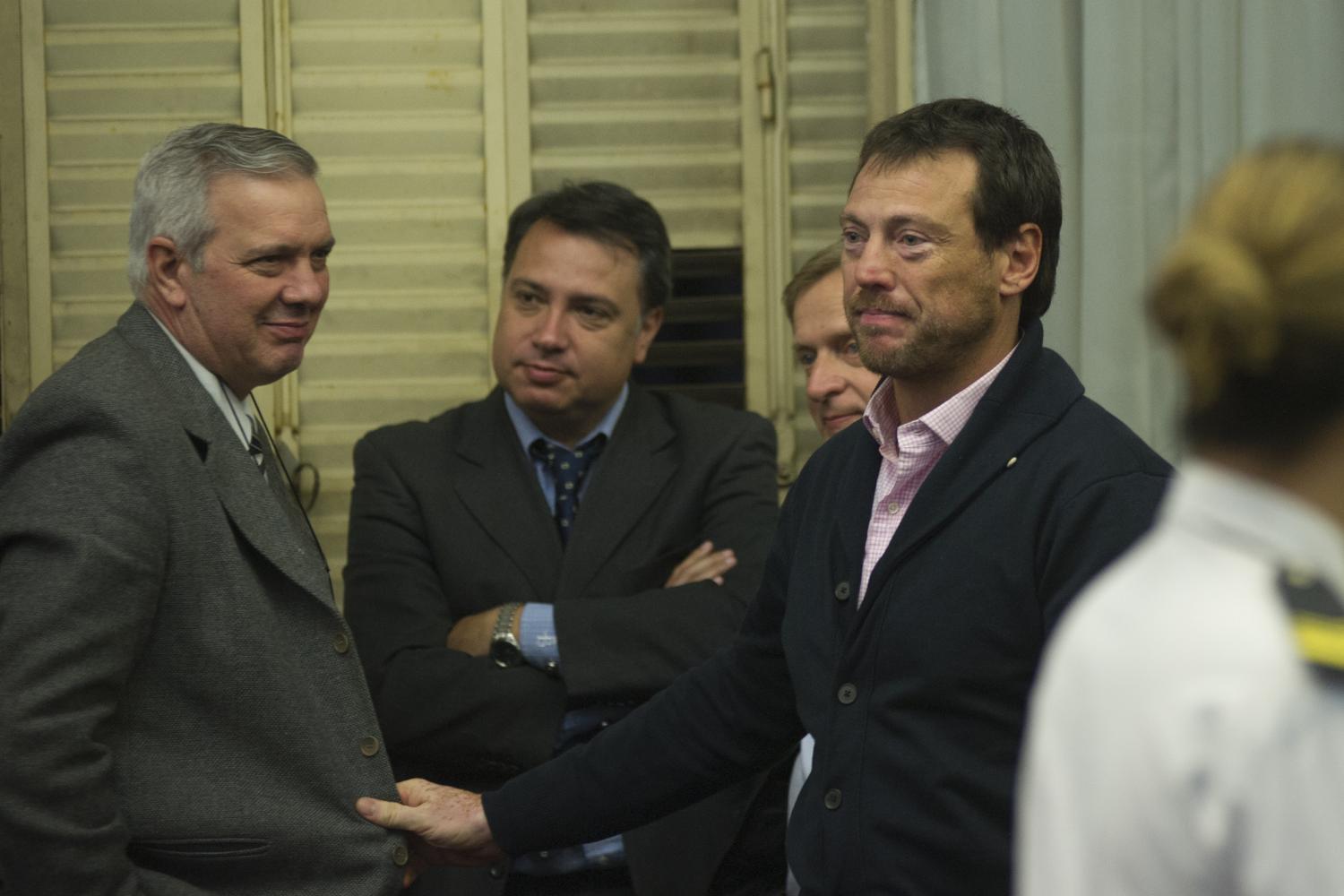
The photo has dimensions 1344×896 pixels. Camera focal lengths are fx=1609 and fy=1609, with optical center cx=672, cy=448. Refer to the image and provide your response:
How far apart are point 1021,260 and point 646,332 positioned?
1.30 metres

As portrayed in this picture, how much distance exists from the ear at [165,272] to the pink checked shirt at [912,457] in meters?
1.04

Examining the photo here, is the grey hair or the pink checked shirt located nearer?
the pink checked shirt

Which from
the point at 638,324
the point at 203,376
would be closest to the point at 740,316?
the point at 638,324

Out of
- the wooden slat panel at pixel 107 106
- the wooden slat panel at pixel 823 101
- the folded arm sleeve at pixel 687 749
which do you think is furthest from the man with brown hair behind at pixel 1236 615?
the wooden slat panel at pixel 107 106

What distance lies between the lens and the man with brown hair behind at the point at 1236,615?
90cm

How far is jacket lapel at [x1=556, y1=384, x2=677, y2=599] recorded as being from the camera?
9.98 feet

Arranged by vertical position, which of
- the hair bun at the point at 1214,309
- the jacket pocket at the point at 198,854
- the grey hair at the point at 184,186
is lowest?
the jacket pocket at the point at 198,854

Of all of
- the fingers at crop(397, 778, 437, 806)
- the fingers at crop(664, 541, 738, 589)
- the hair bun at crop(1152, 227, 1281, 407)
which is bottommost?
the fingers at crop(397, 778, 437, 806)

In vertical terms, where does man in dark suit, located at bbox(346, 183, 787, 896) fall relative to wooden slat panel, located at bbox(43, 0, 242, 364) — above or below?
below

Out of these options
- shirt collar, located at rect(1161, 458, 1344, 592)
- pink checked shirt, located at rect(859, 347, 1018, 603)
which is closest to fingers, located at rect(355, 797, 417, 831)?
pink checked shirt, located at rect(859, 347, 1018, 603)

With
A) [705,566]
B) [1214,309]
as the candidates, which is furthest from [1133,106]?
[1214,309]

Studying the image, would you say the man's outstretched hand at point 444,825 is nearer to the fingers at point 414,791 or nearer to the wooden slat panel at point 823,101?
the fingers at point 414,791

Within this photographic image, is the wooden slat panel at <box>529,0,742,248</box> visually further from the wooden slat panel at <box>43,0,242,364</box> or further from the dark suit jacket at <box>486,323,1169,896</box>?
the dark suit jacket at <box>486,323,1169,896</box>

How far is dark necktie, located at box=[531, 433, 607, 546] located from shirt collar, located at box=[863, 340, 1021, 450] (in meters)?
1.11
